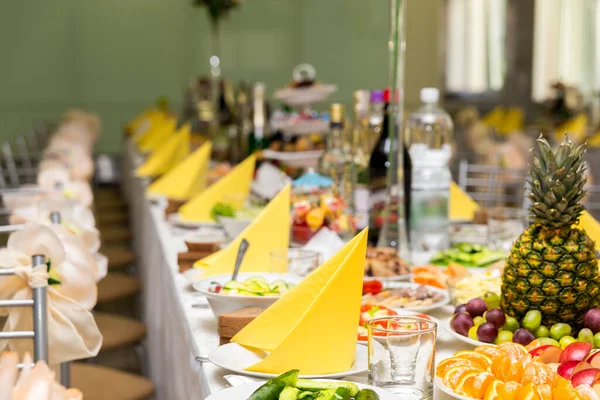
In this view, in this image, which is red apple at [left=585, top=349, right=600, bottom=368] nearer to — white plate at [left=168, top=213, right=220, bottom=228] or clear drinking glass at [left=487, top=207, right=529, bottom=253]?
clear drinking glass at [left=487, top=207, right=529, bottom=253]

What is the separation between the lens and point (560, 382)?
3.43 feet

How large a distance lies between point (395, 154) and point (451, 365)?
105 centimetres

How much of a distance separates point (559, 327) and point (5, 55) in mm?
9126

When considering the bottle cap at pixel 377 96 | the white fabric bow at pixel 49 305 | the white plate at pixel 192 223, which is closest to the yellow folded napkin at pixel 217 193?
the white plate at pixel 192 223

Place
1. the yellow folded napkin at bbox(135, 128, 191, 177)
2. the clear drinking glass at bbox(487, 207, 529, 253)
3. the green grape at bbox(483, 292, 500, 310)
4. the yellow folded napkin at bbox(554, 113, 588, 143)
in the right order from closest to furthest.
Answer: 1. the green grape at bbox(483, 292, 500, 310)
2. the clear drinking glass at bbox(487, 207, 529, 253)
3. the yellow folded napkin at bbox(135, 128, 191, 177)
4. the yellow folded napkin at bbox(554, 113, 588, 143)

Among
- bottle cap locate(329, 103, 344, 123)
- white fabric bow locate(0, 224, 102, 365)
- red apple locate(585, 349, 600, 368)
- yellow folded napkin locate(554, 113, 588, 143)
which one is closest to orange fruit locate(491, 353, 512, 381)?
red apple locate(585, 349, 600, 368)

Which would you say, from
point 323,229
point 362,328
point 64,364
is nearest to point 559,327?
point 362,328

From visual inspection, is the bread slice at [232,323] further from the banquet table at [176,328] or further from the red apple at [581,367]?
the red apple at [581,367]

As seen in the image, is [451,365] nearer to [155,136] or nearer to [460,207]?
[460,207]

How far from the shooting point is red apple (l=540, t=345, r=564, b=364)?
1.22 metres

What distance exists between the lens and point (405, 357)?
111 cm

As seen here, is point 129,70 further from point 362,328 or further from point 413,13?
point 362,328

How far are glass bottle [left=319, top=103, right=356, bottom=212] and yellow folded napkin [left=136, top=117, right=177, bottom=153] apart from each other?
270cm

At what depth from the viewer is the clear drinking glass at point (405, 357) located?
3.62 ft
